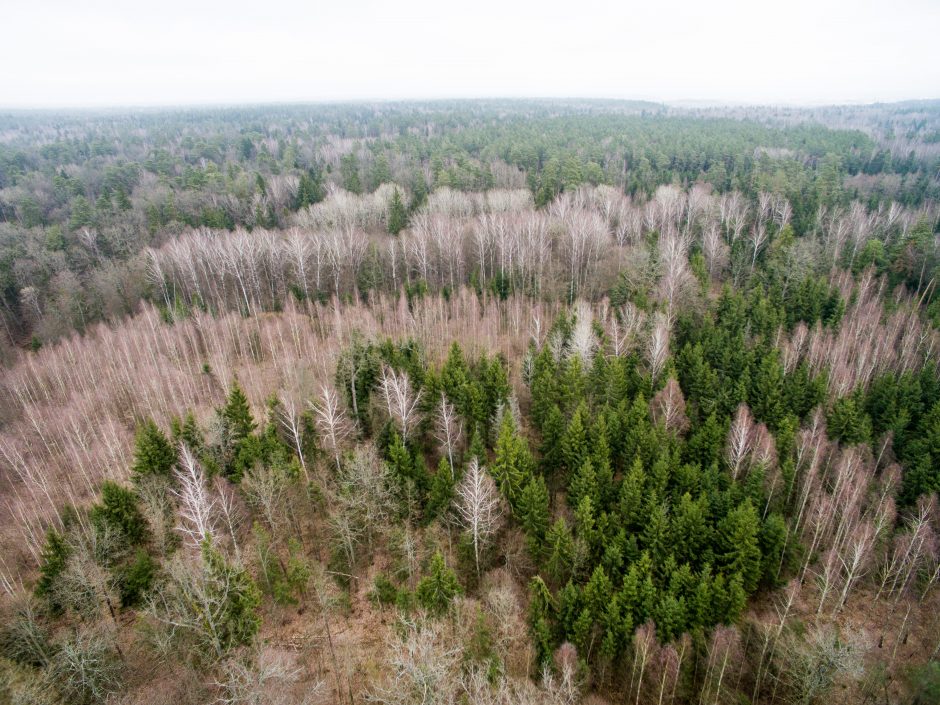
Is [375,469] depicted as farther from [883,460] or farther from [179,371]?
[883,460]

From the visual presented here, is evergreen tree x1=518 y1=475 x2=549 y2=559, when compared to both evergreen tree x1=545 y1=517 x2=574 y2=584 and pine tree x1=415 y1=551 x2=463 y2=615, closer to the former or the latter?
evergreen tree x1=545 y1=517 x2=574 y2=584

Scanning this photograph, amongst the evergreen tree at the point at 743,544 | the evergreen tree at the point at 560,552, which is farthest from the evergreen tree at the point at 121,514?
the evergreen tree at the point at 743,544

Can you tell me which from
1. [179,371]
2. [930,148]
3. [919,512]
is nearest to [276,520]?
[179,371]

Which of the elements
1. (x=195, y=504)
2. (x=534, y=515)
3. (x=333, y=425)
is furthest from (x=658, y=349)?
(x=195, y=504)

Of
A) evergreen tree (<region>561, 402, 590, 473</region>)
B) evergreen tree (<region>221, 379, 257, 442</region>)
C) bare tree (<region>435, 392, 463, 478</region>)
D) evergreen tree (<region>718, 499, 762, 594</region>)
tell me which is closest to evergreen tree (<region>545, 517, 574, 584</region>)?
evergreen tree (<region>561, 402, 590, 473</region>)

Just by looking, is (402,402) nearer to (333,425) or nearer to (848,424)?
(333,425)

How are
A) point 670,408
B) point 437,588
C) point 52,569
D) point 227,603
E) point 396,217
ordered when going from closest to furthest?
point 227,603
point 437,588
point 52,569
point 670,408
point 396,217
